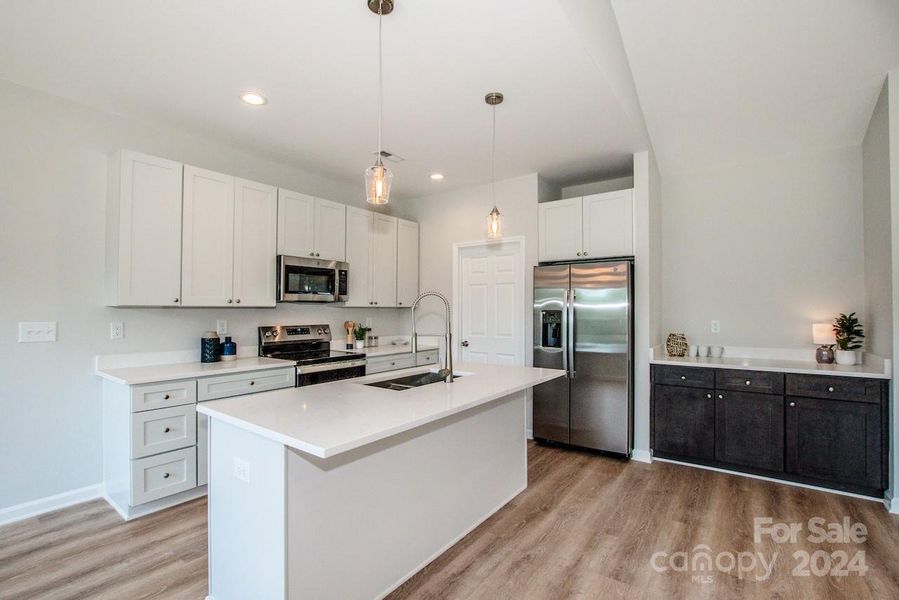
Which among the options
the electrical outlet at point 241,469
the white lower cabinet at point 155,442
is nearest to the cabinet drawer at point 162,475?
the white lower cabinet at point 155,442

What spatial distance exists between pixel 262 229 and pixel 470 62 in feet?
7.19

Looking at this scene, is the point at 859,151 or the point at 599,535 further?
the point at 859,151

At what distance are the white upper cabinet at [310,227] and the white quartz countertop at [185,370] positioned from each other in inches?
39.0

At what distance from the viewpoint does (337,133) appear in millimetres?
3363

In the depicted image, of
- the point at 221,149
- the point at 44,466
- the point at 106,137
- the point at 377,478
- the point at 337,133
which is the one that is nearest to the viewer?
the point at 377,478

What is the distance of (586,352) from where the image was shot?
3.88 metres

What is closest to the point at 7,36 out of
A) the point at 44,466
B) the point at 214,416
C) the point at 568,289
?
the point at 214,416

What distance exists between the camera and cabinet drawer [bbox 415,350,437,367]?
477cm

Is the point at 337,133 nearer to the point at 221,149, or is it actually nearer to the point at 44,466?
the point at 221,149

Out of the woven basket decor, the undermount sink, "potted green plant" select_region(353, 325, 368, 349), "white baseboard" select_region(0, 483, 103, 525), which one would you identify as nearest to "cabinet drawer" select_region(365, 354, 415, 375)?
"potted green plant" select_region(353, 325, 368, 349)

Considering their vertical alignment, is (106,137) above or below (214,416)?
above

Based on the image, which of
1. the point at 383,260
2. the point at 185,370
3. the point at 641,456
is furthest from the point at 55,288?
the point at 641,456

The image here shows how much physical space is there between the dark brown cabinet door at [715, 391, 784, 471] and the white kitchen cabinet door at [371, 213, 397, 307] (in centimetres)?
322

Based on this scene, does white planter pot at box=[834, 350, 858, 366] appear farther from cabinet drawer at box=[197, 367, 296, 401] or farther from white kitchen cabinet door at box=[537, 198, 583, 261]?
cabinet drawer at box=[197, 367, 296, 401]
